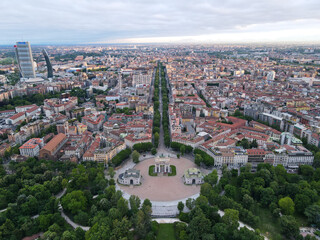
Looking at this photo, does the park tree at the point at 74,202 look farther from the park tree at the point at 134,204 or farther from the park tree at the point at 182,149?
the park tree at the point at 182,149

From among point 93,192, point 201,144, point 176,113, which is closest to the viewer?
point 93,192

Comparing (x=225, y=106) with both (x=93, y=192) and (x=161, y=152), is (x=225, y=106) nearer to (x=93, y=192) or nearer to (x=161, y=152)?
(x=161, y=152)

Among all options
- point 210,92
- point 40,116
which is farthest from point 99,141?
point 210,92

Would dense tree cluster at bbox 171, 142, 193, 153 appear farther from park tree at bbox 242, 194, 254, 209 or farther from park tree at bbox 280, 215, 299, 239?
park tree at bbox 280, 215, 299, 239

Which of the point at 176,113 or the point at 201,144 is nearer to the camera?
the point at 201,144

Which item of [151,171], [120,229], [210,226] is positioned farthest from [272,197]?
[120,229]
